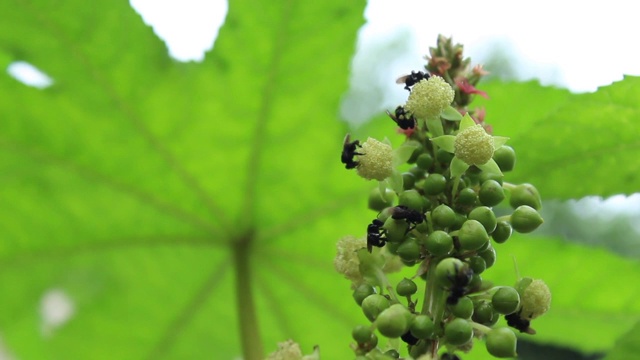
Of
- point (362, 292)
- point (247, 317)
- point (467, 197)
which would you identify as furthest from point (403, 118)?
point (247, 317)

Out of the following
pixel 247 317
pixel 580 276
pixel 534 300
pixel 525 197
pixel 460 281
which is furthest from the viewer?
pixel 580 276

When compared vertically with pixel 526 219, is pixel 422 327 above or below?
below

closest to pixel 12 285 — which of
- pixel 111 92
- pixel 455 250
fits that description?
pixel 111 92

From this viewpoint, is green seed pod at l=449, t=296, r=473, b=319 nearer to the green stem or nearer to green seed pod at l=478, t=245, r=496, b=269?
green seed pod at l=478, t=245, r=496, b=269

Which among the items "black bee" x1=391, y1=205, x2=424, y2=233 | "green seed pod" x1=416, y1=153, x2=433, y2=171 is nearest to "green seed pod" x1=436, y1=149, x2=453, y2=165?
"green seed pod" x1=416, y1=153, x2=433, y2=171

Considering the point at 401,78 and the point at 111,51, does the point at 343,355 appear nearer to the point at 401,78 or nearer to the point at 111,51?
the point at 111,51

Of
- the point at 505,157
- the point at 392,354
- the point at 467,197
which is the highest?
the point at 505,157

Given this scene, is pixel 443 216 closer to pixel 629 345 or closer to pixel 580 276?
pixel 629 345
